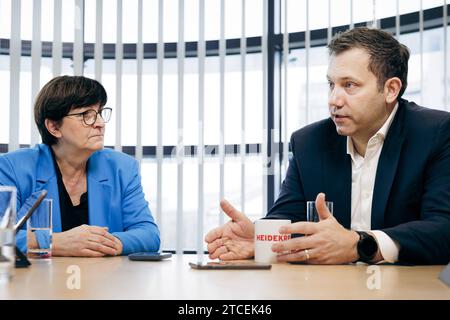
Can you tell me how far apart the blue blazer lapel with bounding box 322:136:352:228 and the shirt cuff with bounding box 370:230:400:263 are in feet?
1.52

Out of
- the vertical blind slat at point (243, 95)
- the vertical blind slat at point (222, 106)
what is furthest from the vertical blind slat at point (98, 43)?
the vertical blind slat at point (243, 95)

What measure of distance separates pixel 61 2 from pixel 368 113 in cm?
245

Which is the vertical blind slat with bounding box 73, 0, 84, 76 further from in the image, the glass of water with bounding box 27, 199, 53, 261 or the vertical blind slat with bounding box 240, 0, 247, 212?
the glass of water with bounding box 27, 199, 53, 261

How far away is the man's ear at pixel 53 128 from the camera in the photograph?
2.63m

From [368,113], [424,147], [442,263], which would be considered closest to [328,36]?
[368,113]

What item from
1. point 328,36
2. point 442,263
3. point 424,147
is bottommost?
point 442,263

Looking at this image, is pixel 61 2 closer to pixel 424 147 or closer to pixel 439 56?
pixel 439 56

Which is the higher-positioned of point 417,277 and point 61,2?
point 61,2

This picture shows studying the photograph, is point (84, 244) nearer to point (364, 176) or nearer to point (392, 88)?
point (364, 176)

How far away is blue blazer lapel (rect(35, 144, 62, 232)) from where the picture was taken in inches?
92.7

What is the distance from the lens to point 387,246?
162 cm

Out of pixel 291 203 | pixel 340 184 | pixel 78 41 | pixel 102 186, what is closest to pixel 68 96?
pixel 102 186

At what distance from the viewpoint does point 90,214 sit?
2420 millimetres

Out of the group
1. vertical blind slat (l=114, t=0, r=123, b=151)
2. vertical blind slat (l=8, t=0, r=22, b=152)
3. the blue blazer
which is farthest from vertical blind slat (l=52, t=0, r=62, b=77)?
the blue blazer
